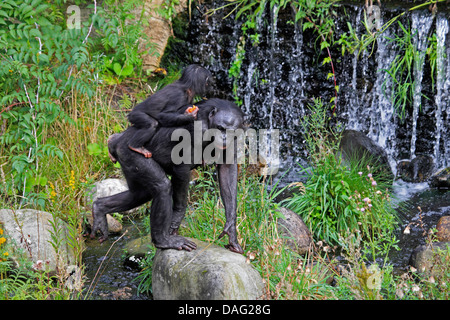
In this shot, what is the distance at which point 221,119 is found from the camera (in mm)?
3877

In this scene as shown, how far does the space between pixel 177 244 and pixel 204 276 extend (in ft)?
1.59

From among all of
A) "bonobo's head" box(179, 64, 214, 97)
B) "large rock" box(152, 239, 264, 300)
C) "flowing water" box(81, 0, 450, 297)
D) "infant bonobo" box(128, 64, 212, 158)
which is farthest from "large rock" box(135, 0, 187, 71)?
"large rock" box(152, 239, 264, 300)

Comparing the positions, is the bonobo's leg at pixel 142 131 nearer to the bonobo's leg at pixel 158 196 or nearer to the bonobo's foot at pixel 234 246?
the bonobo's leg at pixel 158 196

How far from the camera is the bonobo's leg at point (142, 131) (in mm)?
3912

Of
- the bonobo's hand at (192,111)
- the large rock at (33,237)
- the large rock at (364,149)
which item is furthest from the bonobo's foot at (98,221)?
the large rock at (364,149)

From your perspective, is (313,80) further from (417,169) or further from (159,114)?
(159,114)

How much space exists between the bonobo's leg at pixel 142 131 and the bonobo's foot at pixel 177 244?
646mm

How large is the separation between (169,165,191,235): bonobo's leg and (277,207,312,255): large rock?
3.57ft

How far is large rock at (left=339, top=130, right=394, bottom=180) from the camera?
7004mm

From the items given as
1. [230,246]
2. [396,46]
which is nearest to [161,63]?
[396,46]

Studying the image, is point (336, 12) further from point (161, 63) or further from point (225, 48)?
point (161, 63)

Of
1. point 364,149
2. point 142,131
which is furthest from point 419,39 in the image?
point 142,131

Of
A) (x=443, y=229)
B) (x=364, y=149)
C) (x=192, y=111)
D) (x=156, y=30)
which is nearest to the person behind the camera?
(x=192, y=111)

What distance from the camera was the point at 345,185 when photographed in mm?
5430
